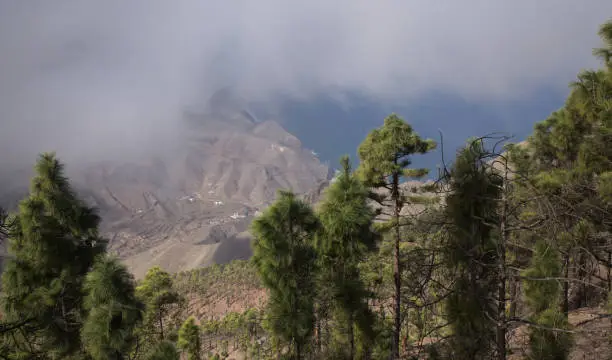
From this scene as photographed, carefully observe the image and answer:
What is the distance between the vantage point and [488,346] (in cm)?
556

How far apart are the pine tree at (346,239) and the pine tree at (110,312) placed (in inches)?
281

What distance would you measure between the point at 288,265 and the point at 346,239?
8.25ft

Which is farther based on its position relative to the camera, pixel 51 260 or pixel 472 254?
pixel 51 260

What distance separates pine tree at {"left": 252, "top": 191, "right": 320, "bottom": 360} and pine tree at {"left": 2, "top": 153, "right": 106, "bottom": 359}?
5583 millimetres

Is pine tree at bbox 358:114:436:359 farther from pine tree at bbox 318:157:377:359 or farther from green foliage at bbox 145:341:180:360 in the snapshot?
green foliage at bbox 145:341:180:360

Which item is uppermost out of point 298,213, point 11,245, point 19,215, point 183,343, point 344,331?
point 298,213

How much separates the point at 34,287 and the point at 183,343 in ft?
89.2

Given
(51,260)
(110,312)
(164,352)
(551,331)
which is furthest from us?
(51,260)

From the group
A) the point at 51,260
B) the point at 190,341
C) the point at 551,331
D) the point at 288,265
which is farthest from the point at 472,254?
the point at 190,341

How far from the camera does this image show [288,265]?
1402cm

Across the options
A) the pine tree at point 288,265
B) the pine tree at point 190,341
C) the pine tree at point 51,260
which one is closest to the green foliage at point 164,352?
the pine tree at point 51,260

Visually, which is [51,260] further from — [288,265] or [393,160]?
[393,160]

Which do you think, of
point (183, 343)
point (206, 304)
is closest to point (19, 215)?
point (183, 343)

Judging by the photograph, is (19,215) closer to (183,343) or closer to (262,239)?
(262,239)
